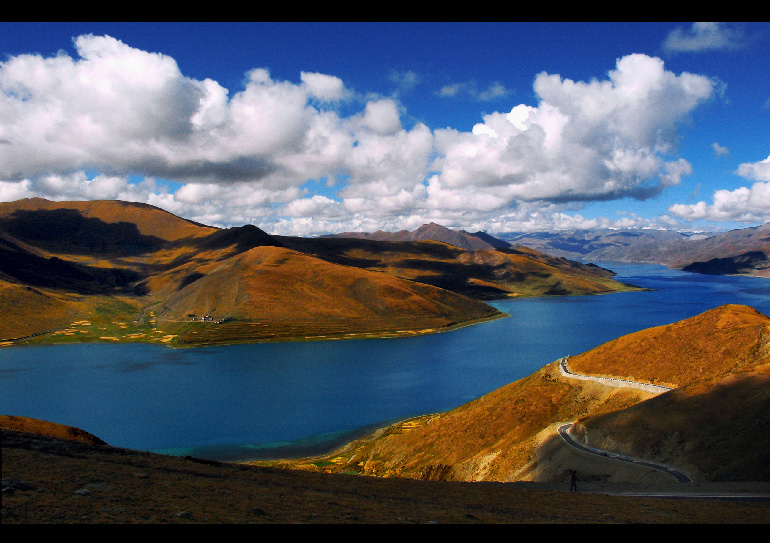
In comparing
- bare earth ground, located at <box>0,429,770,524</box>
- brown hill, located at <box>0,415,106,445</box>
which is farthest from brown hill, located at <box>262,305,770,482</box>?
brown hill, located at <box>0,415,106,445</box>

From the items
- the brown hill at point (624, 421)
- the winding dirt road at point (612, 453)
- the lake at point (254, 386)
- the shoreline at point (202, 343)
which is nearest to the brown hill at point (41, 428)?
the brown hill at point (624, 421)

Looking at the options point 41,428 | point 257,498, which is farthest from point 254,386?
point 257,498

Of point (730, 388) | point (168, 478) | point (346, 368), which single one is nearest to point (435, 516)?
point (168, 478)

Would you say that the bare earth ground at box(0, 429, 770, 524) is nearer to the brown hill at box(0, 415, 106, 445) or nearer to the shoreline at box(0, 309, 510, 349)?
the brown hill at box(0, 415, 106, 445)

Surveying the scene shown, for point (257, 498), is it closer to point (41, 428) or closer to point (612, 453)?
point (41, 428)

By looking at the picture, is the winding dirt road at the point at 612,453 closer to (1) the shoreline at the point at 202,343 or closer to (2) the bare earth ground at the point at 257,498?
(2) the bare earth ground at the point at 257,498
